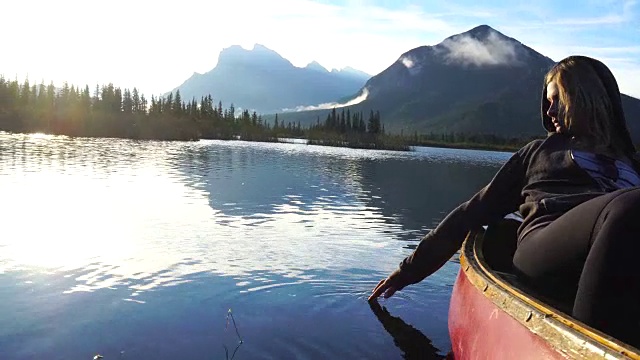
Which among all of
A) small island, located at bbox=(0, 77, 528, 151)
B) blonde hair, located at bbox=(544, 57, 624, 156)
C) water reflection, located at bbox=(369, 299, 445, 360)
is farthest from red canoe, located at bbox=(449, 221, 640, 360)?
small island, located at bbox=(0, 77, 528, 151)

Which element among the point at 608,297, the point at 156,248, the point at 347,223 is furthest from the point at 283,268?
the point at 608,297

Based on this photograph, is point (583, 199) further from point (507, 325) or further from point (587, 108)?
point (507, 325)

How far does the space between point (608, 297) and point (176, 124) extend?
13736 cm

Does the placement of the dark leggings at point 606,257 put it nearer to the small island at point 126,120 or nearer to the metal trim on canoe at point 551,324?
the metal trim on canoe at point 551,324

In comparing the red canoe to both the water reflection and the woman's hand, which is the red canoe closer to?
the woman's hand

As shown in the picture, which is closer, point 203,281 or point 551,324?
point 551,324

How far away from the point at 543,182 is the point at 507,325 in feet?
3.68

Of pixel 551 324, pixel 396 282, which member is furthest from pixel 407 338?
pixel 551 324

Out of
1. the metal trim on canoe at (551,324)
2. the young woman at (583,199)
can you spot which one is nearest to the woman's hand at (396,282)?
the young woman at (583,199)

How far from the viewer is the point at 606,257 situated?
285 centimetres

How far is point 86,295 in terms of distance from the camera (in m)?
8.45

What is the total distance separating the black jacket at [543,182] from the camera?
371 centimetres

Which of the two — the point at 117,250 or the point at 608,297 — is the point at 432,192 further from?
the point at 608,297

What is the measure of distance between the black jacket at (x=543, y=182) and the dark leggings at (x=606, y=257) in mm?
396
